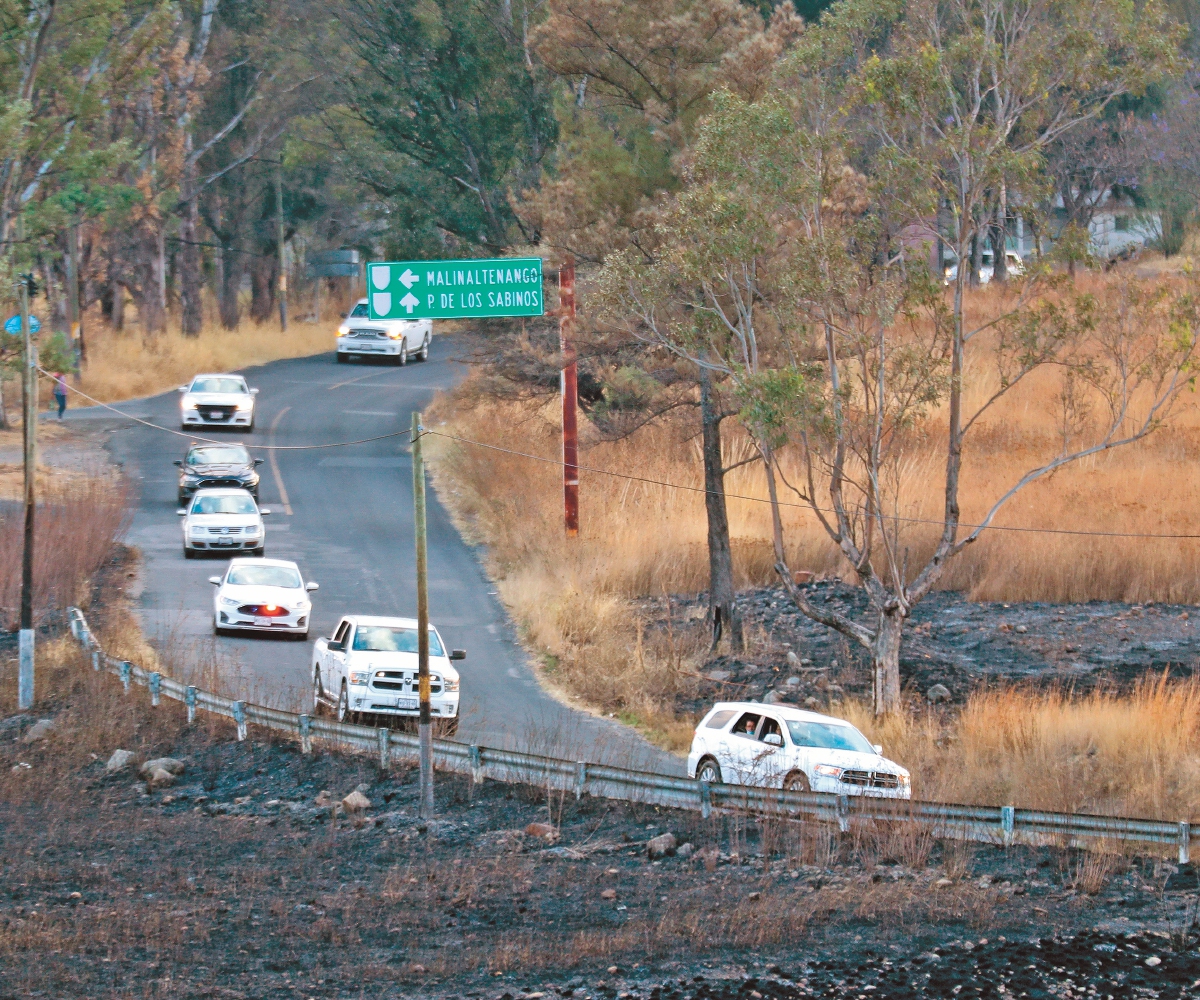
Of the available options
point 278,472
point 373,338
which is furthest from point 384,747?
point 373,338

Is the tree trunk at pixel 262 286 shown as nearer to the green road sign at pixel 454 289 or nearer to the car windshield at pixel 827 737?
the green road sign at pixel 454 289

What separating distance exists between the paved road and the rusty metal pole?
2508 millimetres

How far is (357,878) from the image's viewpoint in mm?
14227

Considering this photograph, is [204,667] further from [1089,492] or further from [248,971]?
[1089,492]

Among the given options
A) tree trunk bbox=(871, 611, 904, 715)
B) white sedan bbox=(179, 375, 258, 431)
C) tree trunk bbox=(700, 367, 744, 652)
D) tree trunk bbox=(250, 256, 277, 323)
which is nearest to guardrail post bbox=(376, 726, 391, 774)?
tree trunk bbox=(871, 611, 904, 715)

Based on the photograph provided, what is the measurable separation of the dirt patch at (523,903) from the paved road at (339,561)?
4.27 m

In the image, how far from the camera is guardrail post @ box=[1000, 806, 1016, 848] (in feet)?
47.2

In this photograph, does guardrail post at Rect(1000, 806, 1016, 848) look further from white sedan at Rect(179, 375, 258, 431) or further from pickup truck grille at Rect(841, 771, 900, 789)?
white sedan at Rect(179, 375, 258, 431)

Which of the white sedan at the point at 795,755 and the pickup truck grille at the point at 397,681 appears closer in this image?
Answer: the white sedan at the point at 795,755

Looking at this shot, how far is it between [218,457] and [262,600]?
10.2 meters

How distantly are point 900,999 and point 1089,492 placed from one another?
2531 cm

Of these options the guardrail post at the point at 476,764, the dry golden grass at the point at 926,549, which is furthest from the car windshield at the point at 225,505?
the guardrail post at the point at 476,764

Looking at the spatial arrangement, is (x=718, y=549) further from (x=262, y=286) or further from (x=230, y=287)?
(x=262, y=286)

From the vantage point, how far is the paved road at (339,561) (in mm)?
23141
